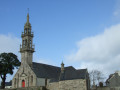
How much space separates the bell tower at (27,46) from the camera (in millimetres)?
56259

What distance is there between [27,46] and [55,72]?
39.7ft

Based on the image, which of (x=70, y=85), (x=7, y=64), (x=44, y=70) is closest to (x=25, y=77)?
(x=44, y=70)

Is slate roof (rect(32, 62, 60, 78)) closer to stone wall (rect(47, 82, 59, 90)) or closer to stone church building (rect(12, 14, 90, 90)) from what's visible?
stone church building (rect(12, 14, 90, 90))

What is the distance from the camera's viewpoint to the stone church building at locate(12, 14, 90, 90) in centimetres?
4600

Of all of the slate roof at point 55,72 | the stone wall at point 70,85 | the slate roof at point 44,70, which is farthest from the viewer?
the slate roof at point 44,70

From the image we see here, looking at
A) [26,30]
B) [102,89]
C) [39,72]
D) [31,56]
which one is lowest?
[102,89]

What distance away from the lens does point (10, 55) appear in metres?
63.0

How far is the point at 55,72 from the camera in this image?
60469 millimetres

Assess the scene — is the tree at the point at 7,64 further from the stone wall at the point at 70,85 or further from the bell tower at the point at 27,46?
the stone wall at the point at 70,85

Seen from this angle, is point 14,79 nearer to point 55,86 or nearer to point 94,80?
point 55,86

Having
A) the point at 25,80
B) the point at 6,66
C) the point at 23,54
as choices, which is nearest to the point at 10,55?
the point at 6,66

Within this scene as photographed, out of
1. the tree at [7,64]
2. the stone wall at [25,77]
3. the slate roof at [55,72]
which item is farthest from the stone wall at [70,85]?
the tree at [7,64]

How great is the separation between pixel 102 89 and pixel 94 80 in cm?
3211

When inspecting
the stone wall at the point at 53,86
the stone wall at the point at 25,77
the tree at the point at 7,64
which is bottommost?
the stone wall at the point at 53,86
